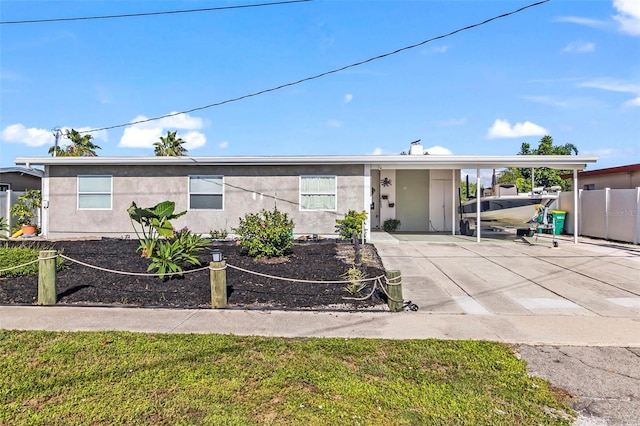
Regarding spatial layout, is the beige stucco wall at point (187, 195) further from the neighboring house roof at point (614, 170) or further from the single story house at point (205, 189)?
the neighboring house roof at point (614, 170)

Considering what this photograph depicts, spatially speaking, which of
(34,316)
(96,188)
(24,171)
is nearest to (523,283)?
(34,316)

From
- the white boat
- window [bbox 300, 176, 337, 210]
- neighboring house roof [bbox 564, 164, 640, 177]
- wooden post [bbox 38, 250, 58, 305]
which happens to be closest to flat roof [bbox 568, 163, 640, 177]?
neighboring house roof [bbox 564, 164, 640, 177]

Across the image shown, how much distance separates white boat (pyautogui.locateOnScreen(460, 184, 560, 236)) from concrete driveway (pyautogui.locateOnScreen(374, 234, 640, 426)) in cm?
156

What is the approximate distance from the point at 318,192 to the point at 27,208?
10.9 meters

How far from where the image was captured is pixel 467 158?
43.2 ft

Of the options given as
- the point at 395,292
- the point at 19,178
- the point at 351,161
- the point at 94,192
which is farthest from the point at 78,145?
the point at 395,292

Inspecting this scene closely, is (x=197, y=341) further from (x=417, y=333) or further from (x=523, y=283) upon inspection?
(x=523, y=283)

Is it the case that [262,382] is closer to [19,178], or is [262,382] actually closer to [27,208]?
[27,208]

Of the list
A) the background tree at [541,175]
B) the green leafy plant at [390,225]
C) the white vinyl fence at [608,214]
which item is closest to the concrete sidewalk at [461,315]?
the white vinyl fence at [608,214]

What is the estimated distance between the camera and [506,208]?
1450 cm

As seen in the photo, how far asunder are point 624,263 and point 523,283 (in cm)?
413

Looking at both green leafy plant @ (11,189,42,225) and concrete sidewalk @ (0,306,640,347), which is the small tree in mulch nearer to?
concrete sidewalk @ (0,306,640,347)

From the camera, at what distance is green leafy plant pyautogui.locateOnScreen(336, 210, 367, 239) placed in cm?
1274

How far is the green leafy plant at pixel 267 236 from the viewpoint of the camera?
9.30 meters
